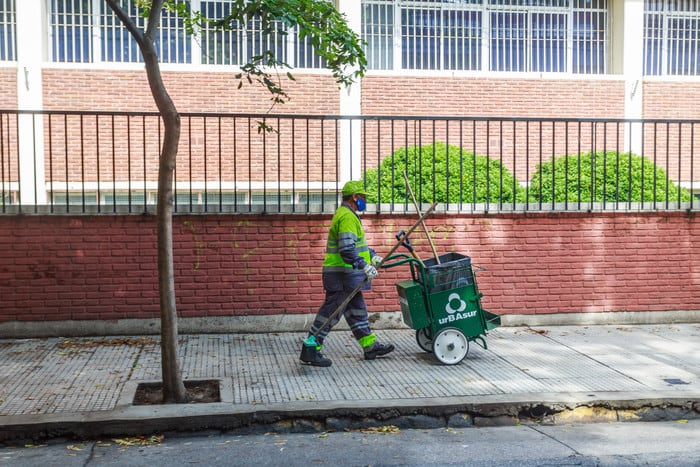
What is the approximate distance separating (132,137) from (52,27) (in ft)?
9.46

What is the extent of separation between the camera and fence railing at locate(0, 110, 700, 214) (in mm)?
9289

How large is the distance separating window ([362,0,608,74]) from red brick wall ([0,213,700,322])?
6.44 meters

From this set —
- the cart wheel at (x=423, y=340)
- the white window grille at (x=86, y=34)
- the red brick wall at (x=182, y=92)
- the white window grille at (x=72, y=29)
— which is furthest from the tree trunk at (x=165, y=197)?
the white window grille at (x=72, y=29)

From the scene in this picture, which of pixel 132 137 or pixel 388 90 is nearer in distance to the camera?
pixel 132 137

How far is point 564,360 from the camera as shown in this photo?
805 cm

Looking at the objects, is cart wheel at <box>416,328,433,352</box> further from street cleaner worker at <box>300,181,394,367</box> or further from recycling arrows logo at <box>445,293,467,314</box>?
street cleaner worker at <box>300,181,394,367</box>

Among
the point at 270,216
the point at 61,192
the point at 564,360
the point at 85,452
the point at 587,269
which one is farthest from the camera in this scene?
the point at 61,192

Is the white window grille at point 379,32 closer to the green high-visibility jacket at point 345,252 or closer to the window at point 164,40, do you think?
the window at point 164,40

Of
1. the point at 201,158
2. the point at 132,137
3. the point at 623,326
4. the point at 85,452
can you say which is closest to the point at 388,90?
the point at 201,158

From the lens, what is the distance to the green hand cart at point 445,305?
7.74m

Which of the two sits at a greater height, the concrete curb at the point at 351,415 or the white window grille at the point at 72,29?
the white window grille at the point at 72,29

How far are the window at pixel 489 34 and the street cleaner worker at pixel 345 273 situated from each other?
8074 millimetres

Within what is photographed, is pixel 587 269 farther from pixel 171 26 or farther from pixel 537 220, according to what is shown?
pixel 171 26

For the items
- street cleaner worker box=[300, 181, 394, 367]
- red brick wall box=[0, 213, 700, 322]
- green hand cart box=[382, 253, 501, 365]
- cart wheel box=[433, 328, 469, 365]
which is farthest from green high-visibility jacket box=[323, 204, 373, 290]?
red brick wall box=[0, 213, 700, 322]
